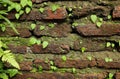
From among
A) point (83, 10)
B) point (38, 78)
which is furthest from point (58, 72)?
point (83, 10)

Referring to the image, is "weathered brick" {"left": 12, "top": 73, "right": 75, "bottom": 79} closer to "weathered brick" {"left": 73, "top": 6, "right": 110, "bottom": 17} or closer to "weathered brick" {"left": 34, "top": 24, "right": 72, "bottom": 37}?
"weathered brick" {"left": 34, "top": 24, "right": 72, "bottom": 37}

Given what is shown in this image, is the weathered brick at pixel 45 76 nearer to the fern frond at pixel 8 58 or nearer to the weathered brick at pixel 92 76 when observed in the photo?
the weathered brick at pixel 92 76

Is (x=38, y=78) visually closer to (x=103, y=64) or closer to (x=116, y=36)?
(x=103, y=64)

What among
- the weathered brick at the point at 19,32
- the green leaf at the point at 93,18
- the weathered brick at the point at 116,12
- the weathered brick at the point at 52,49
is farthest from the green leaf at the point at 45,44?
the weathered brick at the point at 116,12

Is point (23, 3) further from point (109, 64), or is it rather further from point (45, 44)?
point (109, 64)

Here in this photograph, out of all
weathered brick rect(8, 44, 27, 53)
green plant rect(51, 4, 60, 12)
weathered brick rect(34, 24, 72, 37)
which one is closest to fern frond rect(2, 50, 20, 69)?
weathered brick rect(8, 44, 27, 53)
